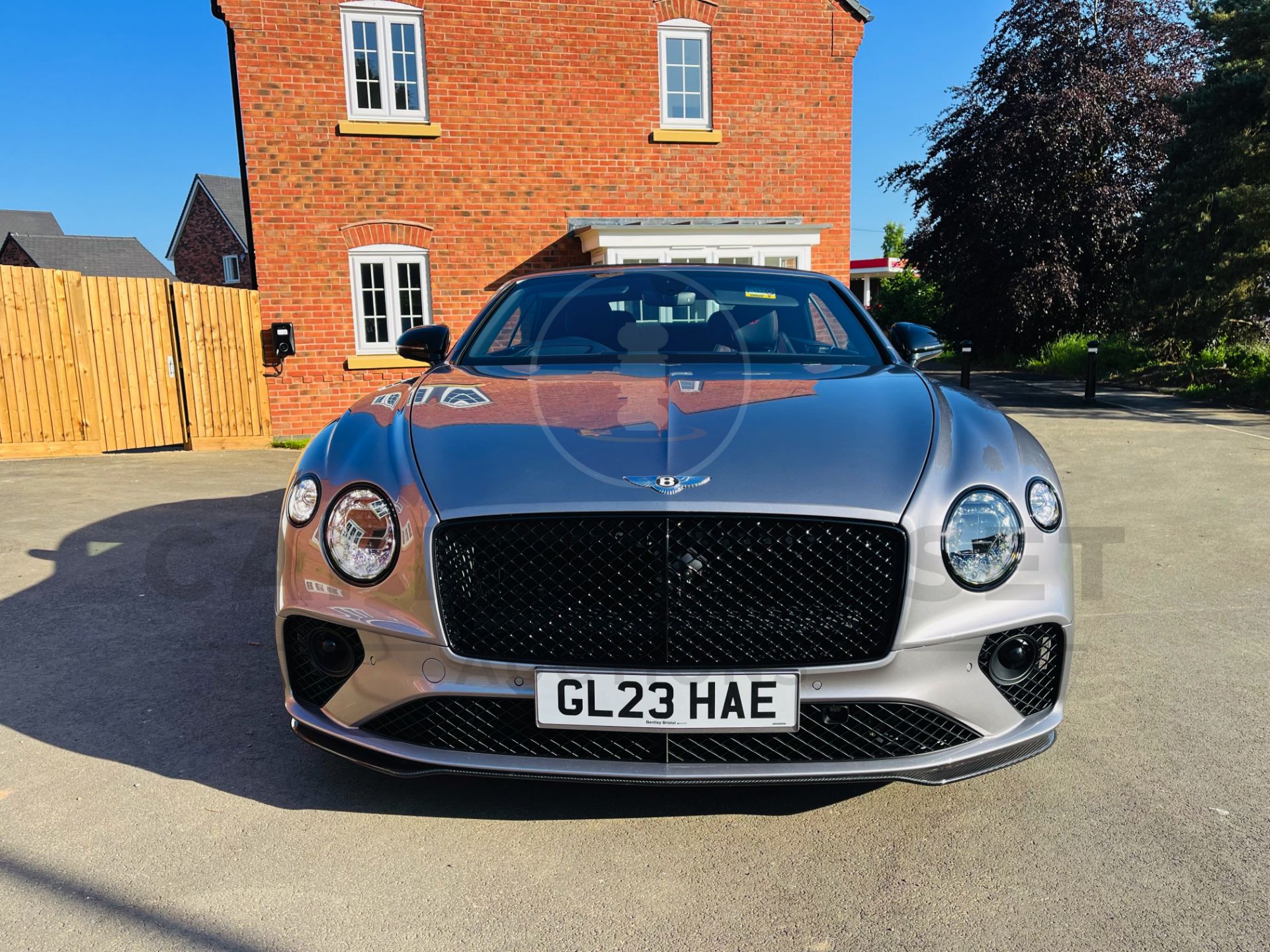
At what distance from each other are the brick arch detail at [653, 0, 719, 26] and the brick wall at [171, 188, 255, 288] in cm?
3642

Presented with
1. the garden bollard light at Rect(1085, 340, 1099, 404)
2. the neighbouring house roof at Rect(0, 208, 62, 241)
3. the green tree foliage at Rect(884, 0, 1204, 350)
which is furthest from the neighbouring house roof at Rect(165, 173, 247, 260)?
the garden bollard light at Rect(1085, 340, 1099, 404)

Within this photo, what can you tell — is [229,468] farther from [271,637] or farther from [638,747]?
[638,747]

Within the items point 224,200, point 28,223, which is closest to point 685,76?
point 224,200

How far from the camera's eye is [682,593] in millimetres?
2129

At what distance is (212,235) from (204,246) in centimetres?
114

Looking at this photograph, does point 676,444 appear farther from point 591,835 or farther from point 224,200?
point 224,200

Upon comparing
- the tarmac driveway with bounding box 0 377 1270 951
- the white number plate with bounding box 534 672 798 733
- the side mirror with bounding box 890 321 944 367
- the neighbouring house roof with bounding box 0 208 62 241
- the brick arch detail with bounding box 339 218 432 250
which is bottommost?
the tarmac driveway with bounding box 0 377 1270 951

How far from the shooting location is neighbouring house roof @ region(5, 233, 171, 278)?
169 ft

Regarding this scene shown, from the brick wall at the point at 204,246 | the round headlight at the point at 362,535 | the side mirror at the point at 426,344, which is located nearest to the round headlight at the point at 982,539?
the round headlight at the point at 362,535

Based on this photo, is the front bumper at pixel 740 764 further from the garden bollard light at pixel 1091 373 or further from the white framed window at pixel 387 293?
the garden bollard light at pixel 1091 373

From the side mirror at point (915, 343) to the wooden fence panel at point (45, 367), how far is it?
915 cm

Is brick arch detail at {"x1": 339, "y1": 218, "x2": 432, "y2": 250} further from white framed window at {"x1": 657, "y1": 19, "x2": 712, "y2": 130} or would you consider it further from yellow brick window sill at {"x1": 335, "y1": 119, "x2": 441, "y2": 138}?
white framed window at {"x1": 657, "y1": 19, "x2": 712, "y2": 130}

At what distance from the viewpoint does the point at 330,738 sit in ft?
7.47

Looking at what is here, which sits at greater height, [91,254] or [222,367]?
[91,254]
